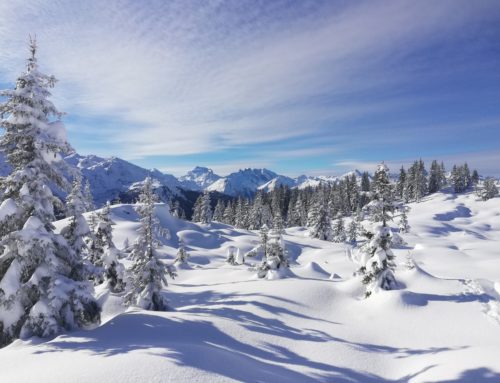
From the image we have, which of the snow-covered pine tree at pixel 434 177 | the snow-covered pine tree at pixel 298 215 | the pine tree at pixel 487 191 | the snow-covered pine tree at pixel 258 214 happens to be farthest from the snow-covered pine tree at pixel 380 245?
the snow-covered pine tree at pixel 434 177

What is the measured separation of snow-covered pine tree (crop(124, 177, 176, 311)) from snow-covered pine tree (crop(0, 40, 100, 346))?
26.8ft

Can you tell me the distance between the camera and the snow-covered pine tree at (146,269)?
21.1 metres

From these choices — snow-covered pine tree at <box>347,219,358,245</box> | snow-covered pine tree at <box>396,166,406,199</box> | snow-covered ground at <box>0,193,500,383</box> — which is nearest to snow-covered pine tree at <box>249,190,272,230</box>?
snow-covered pine tree at <box>347,219,358,245</box>

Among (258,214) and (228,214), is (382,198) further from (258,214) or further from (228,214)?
(228,214)

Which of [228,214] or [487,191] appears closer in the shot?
[487,191]

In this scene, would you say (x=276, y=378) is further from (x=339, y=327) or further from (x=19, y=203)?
(x=19, y=203)

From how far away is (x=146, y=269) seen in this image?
70.1 ft

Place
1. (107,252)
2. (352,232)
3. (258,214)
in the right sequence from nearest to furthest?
(107,252), (352,232), (258,214)

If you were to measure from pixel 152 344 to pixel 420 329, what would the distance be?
12.6 metres

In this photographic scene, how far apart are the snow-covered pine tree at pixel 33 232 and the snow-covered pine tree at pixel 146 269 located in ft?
26.8

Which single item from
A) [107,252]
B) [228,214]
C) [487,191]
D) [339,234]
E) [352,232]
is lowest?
[339,234]

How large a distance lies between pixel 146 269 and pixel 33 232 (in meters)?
10.8

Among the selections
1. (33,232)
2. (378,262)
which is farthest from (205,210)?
(33,232)

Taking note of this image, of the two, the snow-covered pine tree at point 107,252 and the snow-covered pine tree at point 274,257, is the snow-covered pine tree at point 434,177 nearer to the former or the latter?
the snow-covered pine tree at point 274,257
